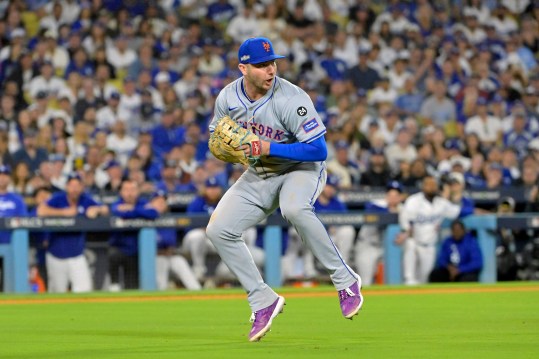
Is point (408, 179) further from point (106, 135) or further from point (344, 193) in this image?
point (106, 135)

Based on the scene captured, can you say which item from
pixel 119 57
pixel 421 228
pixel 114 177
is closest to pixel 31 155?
pixel 114 177

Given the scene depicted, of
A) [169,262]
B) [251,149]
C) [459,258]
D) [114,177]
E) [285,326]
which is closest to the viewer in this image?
[251,149]

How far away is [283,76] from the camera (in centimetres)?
1842

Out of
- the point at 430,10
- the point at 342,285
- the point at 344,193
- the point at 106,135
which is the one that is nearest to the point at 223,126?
the point at 342,285

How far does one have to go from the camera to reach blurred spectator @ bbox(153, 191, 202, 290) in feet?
44.4

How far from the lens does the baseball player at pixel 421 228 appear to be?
14.2 metres

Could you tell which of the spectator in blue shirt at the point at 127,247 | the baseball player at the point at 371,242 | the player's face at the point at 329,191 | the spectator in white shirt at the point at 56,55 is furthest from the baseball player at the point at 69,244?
the spectator in white shirt at the point at 56,55

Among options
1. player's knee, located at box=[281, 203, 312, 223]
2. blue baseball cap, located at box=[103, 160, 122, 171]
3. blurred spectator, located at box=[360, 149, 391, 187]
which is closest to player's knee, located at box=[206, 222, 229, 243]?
player's knee, located at box=[281, 203, 312, 223]

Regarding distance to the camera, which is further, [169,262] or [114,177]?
[114,177]

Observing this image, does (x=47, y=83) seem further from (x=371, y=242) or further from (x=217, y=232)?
(x=217, y=232)

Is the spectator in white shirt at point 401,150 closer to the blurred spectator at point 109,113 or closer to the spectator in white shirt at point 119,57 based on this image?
the blurred spectator at point 109,113

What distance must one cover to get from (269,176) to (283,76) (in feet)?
36.7

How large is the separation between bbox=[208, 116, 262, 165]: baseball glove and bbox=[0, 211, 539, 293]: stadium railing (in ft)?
21.7

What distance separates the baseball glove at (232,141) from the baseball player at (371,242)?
7189 mm
